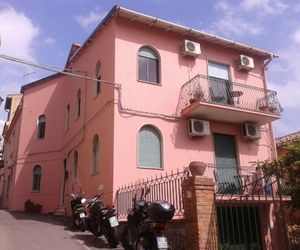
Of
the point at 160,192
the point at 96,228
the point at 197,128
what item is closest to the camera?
the point at 96,228

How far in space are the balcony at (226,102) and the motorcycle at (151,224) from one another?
6566mm

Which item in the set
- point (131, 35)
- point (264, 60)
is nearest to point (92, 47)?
point (131, 35)

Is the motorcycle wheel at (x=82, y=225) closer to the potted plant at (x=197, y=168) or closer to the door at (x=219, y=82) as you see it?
the potted plant at (x=197, y=168)

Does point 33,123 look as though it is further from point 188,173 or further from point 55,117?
point 188,173

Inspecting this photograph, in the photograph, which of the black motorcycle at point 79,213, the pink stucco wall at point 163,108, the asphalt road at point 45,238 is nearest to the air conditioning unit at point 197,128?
the pink stucco wall at point 163,108

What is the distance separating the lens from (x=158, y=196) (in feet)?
34.0

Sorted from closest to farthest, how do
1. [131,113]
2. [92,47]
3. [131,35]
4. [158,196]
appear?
[158,196] < [131,113] < [131,35] < [92,47]

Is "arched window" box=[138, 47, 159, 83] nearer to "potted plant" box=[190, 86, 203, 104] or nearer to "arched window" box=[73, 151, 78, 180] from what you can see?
"potted plant" box=[190, 86, 203, 104]

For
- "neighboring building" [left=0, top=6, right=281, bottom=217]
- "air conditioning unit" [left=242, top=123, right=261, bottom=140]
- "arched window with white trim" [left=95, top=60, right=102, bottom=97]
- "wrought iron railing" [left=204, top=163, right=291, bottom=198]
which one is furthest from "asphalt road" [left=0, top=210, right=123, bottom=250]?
"air conditioning unit" [left=242, top=123, right=261, bottom=140]

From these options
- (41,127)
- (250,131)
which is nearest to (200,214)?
(250,131)

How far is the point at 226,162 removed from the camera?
15.0m

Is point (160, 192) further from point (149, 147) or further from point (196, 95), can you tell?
point (196, 95)

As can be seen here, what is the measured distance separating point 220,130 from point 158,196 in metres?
5.69

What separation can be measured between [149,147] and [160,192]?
10.6 feet
